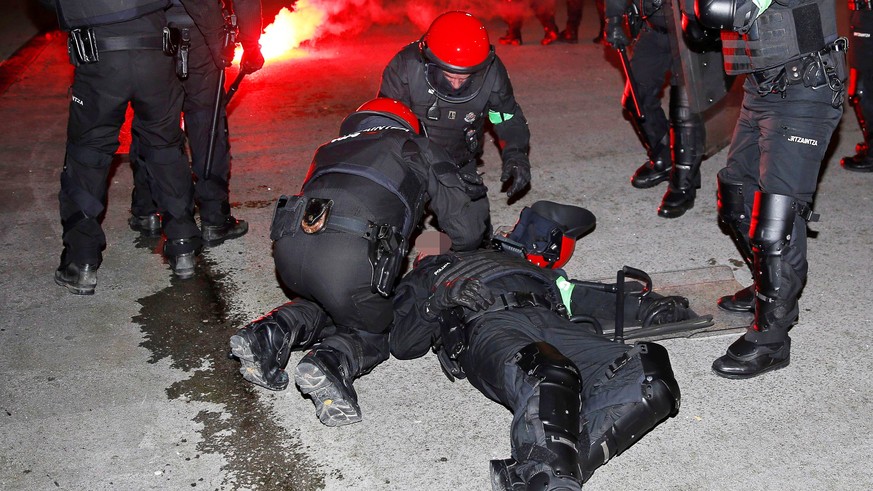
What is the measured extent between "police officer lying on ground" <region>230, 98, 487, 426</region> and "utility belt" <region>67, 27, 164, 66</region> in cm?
135

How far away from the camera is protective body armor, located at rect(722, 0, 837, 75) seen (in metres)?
3.91

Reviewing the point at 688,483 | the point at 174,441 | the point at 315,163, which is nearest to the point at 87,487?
the point at 174,441

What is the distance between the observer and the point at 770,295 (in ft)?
13.2

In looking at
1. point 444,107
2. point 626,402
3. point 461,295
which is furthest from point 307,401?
point 444,107

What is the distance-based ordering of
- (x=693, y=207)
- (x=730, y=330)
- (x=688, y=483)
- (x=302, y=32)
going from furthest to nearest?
(x=302, y=32)
(x=693, y=207)
(x=730, y=330)
(x=688, y=483)

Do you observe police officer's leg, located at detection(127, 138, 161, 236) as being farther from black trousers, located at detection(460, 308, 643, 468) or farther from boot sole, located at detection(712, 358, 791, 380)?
boot sole, located at detection(712, 358, 791, 380)

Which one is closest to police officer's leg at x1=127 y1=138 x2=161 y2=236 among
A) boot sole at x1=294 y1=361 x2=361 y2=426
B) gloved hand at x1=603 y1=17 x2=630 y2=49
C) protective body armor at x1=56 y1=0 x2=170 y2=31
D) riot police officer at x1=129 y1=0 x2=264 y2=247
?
riot police officer at x1=129 y1=0 x2=264 y2=247

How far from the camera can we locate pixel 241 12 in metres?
5.09

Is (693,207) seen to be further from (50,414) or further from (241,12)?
(50,414)

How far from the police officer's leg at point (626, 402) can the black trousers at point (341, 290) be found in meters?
1.00

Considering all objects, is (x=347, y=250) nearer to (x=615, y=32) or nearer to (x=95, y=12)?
(x=95, y=12)

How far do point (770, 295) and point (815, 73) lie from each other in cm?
99

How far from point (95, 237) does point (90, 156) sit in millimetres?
466

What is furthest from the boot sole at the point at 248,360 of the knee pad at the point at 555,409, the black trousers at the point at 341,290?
the knee pad at the point at 555,409
